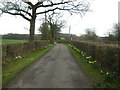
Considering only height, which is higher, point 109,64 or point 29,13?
point 29,13

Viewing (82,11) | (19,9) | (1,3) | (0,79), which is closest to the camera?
(0,79)

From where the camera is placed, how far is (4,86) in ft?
13.6

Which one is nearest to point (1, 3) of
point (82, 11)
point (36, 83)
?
point (82, 11)

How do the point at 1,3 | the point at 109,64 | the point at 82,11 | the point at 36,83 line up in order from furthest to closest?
1. the point at 82,11
2. the point at 1,3
3. the point at 109,64
4. the point at 36,83

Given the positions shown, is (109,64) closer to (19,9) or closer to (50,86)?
(50,86)

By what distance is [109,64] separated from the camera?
5.77 metres

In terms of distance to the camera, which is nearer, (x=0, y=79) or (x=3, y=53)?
(x=0, y=79)

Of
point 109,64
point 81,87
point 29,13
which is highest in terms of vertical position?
point 29,13

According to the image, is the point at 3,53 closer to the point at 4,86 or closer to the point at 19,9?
the point at 4,86

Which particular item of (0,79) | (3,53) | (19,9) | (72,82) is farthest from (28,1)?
(72,82)

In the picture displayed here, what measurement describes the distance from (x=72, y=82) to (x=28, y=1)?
14669mm

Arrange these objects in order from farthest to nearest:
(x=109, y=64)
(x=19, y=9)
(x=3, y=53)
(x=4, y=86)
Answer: (x=19, y=9)
(x=3, y=53)
(x=109, y=64)
(x=4, y=86)

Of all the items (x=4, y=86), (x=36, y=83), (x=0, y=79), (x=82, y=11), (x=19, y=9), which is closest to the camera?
(x=4, y=86)

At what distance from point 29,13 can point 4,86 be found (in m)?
14.6
